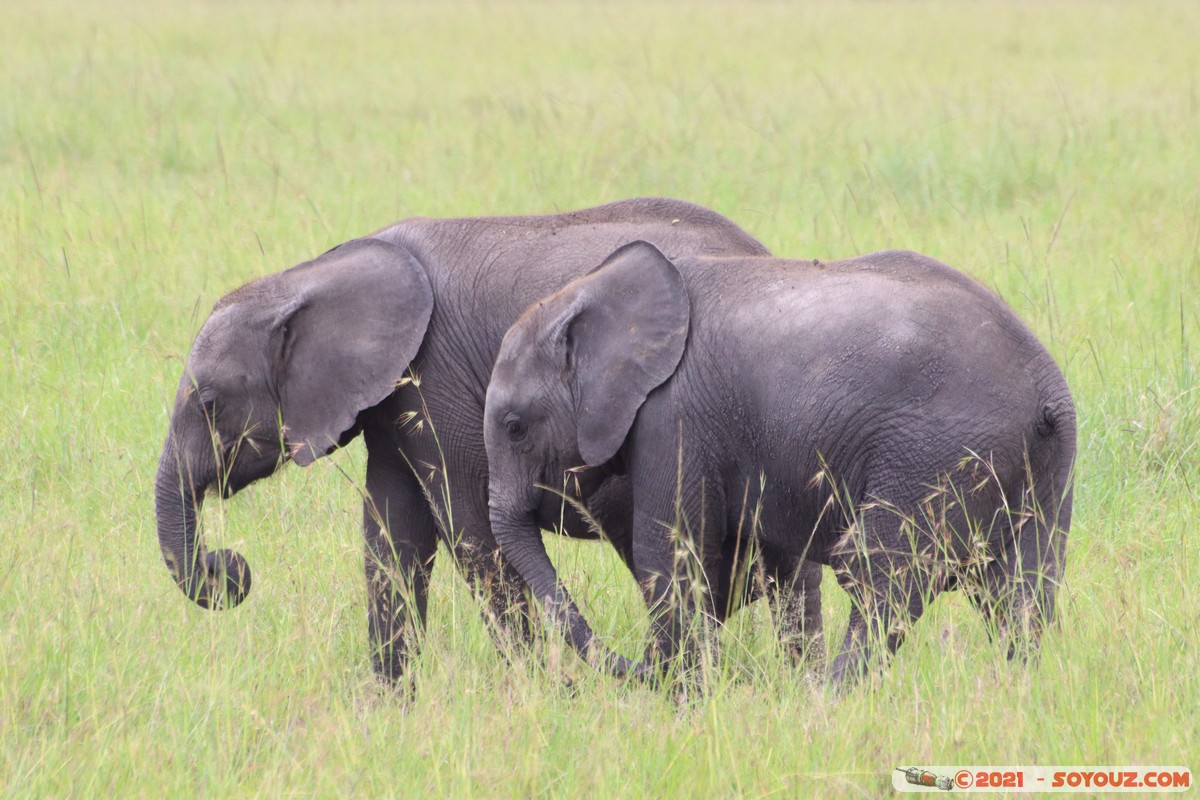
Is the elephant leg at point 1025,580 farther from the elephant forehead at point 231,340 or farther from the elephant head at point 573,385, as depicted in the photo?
the elephant forehead at point 231,340

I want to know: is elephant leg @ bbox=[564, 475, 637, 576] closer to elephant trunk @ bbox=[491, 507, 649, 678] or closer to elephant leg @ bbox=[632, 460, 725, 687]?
elephant trunk @ bbox=[491, 507, 649, 678]

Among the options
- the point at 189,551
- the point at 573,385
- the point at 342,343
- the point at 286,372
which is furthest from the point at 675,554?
the point at 189,551

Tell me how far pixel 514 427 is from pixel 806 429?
37.6 inches

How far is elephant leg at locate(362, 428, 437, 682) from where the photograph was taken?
4.78m

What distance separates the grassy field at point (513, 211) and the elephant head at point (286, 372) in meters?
0.19

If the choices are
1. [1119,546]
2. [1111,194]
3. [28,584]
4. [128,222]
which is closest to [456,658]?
[28,584]

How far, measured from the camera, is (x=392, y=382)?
15.5 ft

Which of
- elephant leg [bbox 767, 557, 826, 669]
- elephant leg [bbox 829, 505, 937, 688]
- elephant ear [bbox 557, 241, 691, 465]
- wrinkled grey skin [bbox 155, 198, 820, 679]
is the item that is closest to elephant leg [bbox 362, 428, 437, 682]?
wrinkled grey skin [bbox 155, 198, 820, 679]

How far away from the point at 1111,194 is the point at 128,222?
573 centimetres

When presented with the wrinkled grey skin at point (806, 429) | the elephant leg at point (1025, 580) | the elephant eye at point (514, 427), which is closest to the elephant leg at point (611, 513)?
the wrinkled grey skin at point (806, 429)

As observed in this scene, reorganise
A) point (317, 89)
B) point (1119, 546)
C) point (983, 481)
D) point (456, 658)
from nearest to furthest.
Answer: point (983, 481) < point (456, 658) < point (1119, 546) < point (317, 89)

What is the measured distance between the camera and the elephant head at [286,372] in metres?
4.77

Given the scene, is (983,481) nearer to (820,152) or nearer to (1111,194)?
(1111,194)

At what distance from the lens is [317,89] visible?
43.0 ft
